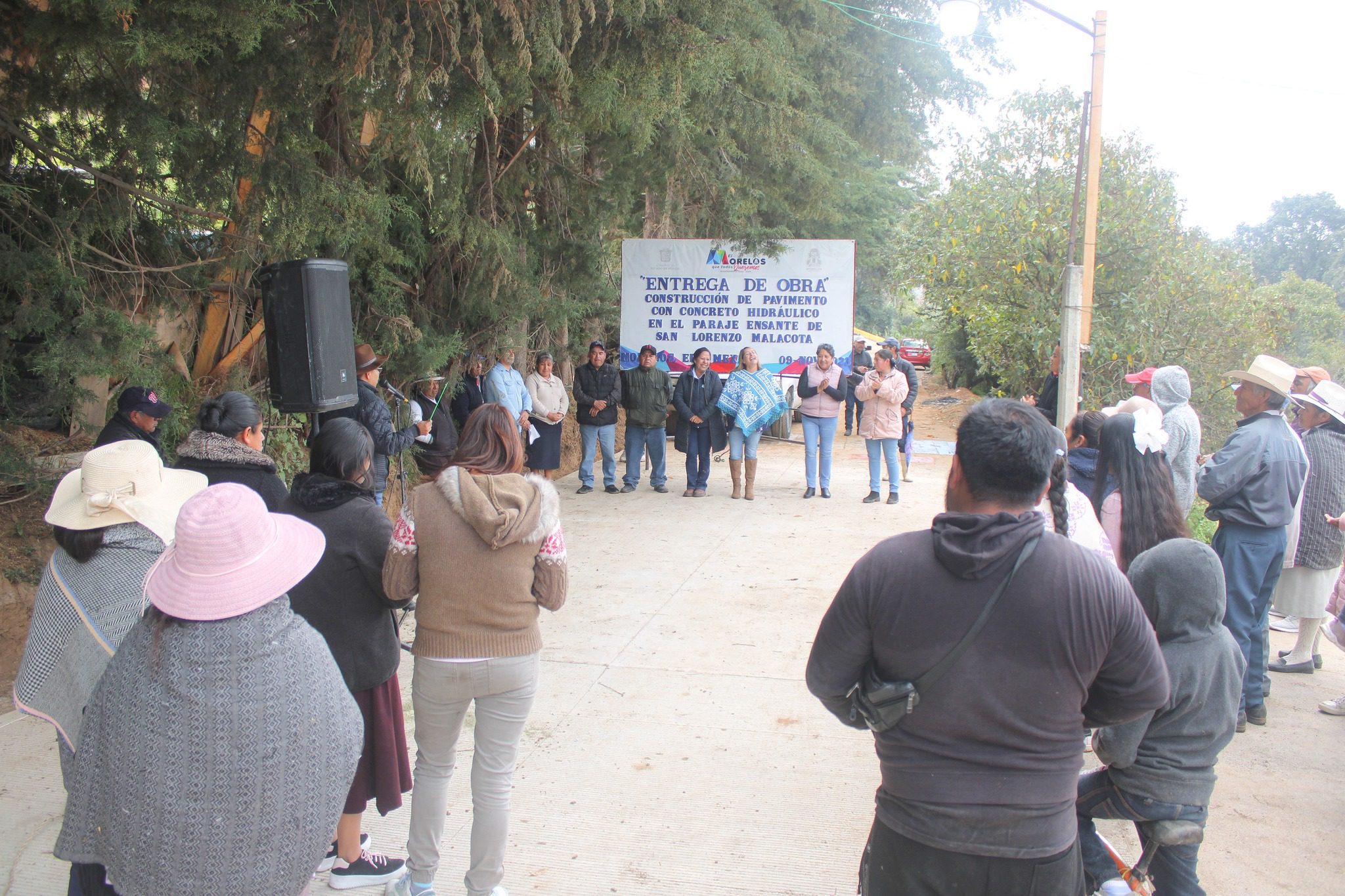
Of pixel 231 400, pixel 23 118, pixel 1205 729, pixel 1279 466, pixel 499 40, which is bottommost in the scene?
pixel 1205 729

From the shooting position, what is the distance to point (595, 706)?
4.98 m

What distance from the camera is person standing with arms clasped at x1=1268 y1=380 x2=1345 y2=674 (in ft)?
16.1

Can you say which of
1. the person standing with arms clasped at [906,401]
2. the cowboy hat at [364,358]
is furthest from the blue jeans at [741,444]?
the cowboy hat at [364,358]

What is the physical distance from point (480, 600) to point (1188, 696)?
1.99 meters

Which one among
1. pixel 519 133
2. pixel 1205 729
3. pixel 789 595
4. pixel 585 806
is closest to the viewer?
pixel 1205 729

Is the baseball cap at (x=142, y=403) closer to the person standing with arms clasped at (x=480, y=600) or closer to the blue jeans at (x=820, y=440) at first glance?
the person standing with arms clasped at (x=480, y=600)

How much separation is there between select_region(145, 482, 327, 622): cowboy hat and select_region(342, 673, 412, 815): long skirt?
1.19m

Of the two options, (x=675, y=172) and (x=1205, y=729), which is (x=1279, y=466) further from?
(x=675, y=172)

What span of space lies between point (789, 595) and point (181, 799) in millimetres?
5282

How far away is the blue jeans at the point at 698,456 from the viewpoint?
10492 millimetres

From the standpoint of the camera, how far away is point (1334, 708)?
16.4 ft

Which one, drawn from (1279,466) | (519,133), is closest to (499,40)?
(519,133)

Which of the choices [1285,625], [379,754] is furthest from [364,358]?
[1285,625]

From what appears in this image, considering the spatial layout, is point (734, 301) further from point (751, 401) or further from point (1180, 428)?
point (1180, 428)
